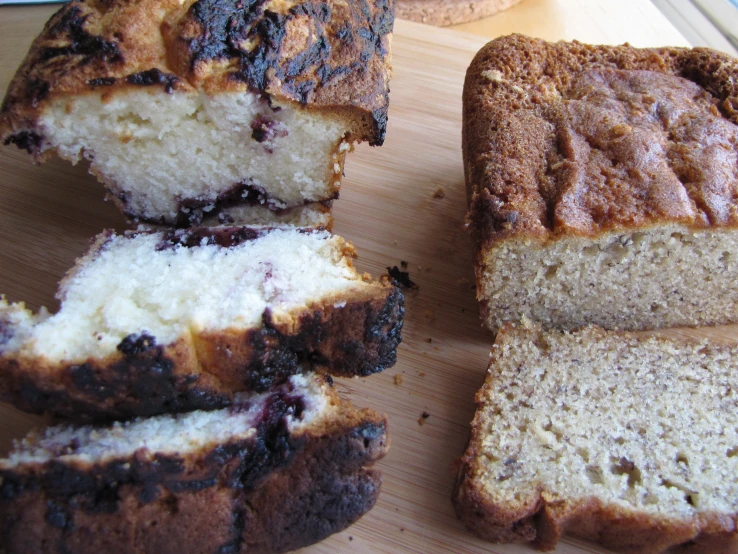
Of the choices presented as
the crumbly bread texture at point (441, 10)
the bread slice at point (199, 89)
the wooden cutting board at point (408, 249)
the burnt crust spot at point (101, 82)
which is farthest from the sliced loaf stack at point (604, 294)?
the crumbly bread texture at point (441, 10)

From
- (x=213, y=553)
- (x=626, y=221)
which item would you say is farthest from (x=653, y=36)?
(x=213, y=553)

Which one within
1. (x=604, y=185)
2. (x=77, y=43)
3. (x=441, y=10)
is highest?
(x=441, y=10)

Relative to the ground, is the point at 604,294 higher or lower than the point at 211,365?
higher

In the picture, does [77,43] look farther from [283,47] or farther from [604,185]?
[604,185]

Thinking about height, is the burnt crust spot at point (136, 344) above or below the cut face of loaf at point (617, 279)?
below

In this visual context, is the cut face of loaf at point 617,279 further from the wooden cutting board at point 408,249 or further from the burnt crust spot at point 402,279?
the burnt crust spot at point 402,279

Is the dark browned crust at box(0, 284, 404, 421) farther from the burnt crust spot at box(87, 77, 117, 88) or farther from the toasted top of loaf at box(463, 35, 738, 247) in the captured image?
the burnt crust spot at box(87, 77, 117, 88)

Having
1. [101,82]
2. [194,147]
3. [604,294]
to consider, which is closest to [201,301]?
[194,147]
